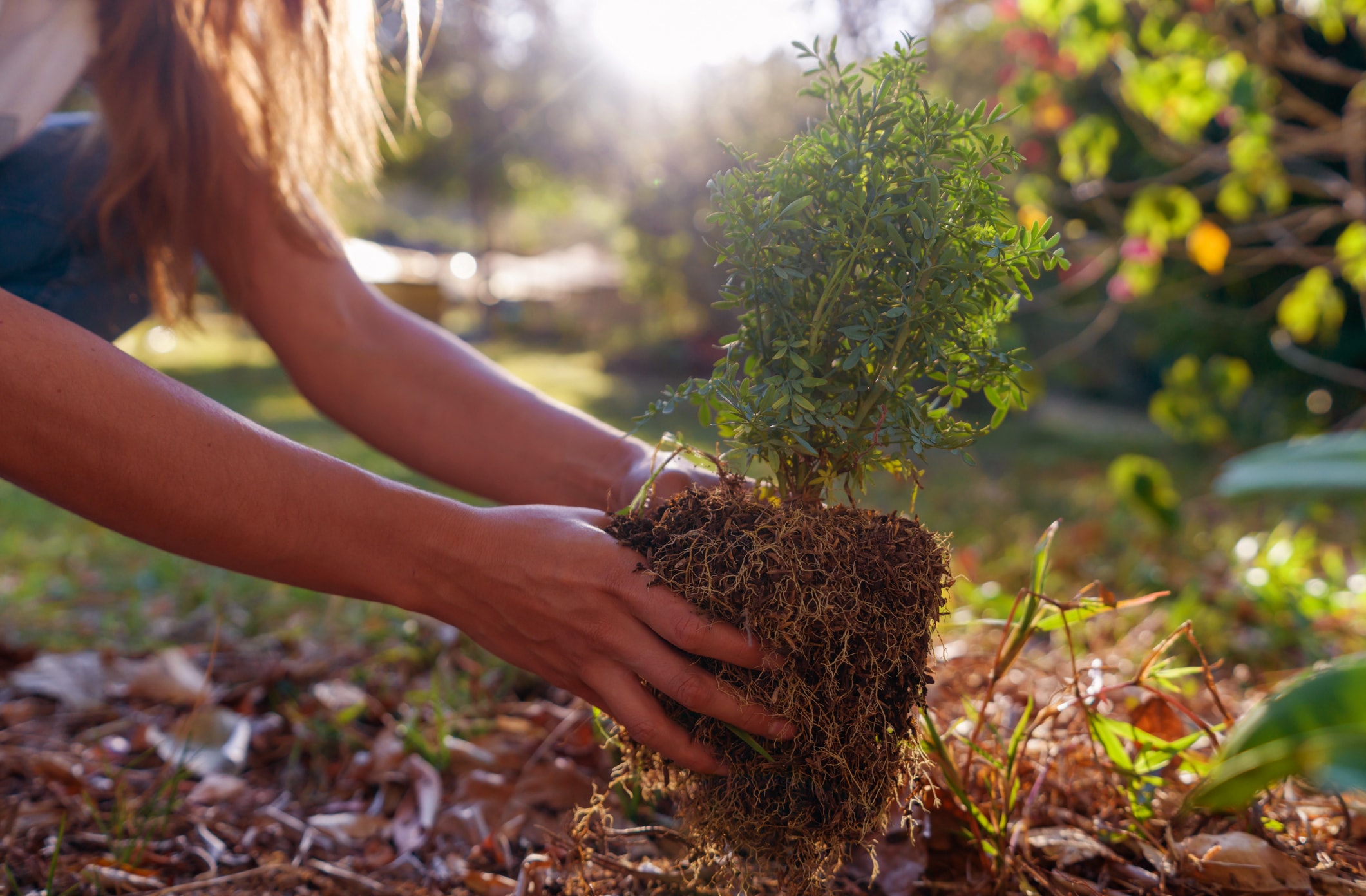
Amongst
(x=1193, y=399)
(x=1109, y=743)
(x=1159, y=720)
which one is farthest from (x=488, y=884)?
(x=1193, y=399)

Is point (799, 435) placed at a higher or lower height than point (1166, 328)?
lower

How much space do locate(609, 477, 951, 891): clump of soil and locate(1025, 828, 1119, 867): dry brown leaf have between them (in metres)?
0.28

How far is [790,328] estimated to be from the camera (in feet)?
3.69

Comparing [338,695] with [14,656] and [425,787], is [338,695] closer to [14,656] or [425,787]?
[425,787]

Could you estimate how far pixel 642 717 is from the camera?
1.06 meters

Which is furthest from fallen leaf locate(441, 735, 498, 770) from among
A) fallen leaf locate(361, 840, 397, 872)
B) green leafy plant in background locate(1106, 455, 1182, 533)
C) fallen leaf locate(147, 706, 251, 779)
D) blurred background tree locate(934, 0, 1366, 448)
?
green leafy plant in background locate(1106, 455, 1182, 533)

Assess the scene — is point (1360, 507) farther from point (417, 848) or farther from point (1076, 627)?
point (417, 848)

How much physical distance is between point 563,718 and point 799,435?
112 cm

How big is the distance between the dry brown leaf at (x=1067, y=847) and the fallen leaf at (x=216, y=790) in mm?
1454

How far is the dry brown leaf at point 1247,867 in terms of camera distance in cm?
114

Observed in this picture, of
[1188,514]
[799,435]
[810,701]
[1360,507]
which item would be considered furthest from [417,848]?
[1360,507]

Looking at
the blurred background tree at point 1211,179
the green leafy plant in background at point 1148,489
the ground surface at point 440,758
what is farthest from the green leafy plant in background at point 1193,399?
Answer: the ground surface at point 440,758

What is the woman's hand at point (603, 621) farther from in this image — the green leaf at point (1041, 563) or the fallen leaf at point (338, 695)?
the fallen leaf at point (338, 695)

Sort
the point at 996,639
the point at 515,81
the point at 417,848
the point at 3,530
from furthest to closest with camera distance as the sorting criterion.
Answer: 1. the point at 515,81
2. the point at 3,530
3. the point at 996,639
4. the point at 417,848
